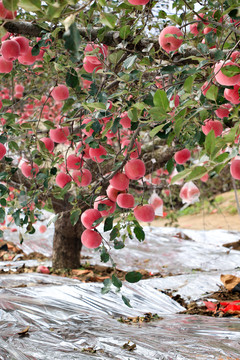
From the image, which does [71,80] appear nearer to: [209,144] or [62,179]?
[62,179]

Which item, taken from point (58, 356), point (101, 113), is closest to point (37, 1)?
point (101, 113)

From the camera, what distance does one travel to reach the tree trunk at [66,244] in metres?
3.04

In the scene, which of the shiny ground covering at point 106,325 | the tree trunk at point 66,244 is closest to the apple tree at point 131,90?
the shiny ground covering at point 106,325

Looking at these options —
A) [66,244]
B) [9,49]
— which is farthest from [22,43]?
[66,244]

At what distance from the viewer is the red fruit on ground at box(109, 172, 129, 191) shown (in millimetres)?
1035

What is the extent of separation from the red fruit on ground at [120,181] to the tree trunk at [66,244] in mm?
2035

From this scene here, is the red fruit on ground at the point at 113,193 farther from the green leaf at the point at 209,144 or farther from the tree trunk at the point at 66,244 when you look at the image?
the tree trunk at the point at 66,244

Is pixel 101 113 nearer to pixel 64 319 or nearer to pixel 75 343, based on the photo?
→ pixel 75 343

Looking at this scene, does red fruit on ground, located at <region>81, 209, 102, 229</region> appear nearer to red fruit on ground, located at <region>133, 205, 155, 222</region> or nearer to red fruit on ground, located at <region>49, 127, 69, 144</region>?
red fruit on ground, located at <region>133, 205, 155, 222</region>

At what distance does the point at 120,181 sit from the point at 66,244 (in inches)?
83.7

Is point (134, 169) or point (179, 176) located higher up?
point (179, 176)

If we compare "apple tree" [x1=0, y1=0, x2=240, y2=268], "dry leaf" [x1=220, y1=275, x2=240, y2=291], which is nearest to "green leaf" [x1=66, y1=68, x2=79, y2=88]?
"apple tree" [x1=0, y1=0, x2=240, y2=268]

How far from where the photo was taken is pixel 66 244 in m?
3.04

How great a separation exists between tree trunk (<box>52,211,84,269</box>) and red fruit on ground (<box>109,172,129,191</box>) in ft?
6.67
